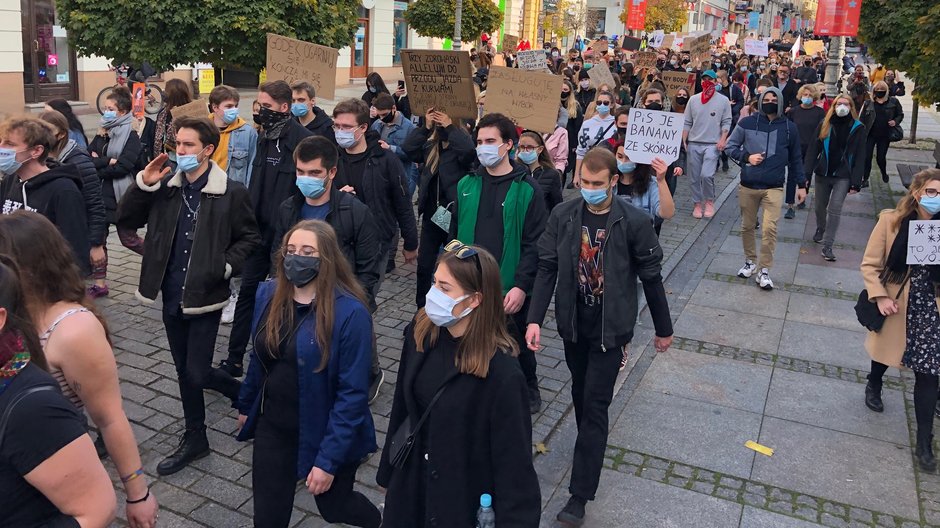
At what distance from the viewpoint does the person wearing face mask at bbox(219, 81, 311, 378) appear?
6.05 m

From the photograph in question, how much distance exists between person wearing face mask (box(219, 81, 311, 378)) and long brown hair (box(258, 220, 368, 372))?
242cm

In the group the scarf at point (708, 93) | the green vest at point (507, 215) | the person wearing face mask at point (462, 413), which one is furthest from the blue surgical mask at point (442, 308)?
the scarf at point (708, 93)

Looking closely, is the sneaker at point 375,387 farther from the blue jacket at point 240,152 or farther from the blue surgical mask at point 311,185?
the blue jacket at point 240,152

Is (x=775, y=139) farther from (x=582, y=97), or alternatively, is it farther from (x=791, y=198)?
(x=582, y=97)

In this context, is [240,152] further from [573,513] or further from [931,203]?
[931,203]

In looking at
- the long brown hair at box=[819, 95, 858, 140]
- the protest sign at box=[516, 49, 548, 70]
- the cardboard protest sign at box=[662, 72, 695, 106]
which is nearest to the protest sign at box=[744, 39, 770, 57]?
the cardboard protest sign at box=[662, 72, 695, 106]

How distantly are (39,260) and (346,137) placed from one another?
3386 mm

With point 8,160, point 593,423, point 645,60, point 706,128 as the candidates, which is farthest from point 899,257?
point 645,60

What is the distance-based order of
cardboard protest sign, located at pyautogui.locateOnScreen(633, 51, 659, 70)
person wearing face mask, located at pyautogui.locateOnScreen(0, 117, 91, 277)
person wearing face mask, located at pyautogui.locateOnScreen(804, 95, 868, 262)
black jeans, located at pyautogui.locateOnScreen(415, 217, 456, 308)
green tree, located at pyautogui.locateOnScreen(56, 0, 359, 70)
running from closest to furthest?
person wearing face mask, located at pyautogui.locateOnScreen(0, 117, 91, 277), black jeans, located at pyautogui.locateOnScreen(415, 217, 456, 308), person wearing face mask, located at pyautogui.locateOnScreen(804, 95, 868, 262), green tree, located at pyautogui.locateOnScreen(56, 0, 359, 70), cardboard protest sign, located at pyautogui.locateOnScreen(633, 51, 659, 70)

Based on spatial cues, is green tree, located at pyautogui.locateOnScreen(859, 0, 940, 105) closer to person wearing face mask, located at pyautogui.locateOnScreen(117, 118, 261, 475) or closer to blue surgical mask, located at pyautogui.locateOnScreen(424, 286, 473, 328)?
person wearing face mask, located at pyautogui.locateOnScreen(117, 118, 261, 475)

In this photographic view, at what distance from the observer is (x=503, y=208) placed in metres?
5.47

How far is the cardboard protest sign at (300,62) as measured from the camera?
8688mm

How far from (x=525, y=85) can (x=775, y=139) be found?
294 cm

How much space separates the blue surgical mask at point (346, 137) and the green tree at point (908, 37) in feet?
28.6
